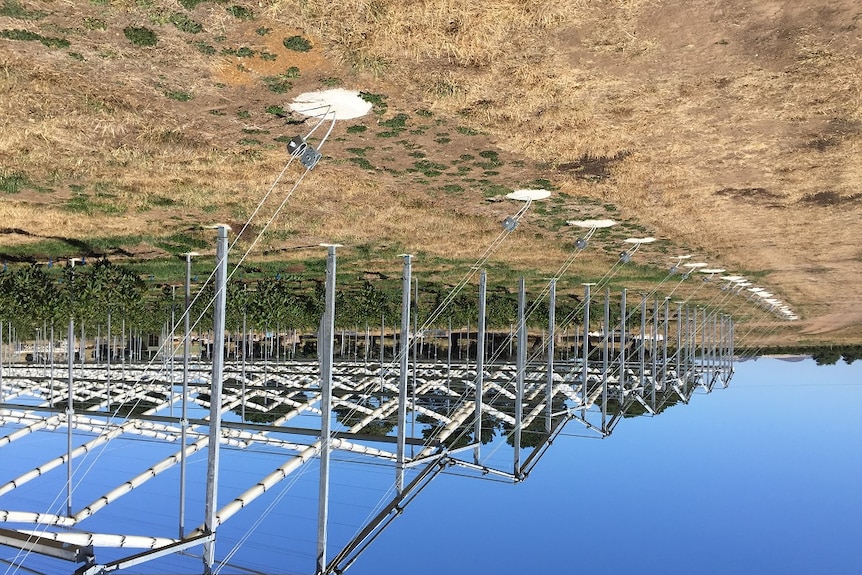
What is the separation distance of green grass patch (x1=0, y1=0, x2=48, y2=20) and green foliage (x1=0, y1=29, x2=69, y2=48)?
1.29 feet

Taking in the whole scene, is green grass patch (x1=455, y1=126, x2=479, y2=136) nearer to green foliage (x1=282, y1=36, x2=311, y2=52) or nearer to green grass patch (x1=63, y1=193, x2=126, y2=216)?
green foliage (x1=282, y1=36, x2=311, y2=52)

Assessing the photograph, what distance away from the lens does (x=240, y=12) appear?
1214 cm

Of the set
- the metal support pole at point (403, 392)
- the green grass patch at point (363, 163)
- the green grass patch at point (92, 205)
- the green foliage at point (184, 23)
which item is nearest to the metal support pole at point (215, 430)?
the metal support pole at point (403, 392)

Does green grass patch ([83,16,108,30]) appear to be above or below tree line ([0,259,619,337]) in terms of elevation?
above

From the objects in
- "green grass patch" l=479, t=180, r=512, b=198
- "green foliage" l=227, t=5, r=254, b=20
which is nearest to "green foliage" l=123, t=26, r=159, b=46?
"green foliage" l=227, t=5, r=254, b=20

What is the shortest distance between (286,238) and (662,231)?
1417cm

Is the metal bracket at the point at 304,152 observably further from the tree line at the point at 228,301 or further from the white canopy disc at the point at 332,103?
the tree line at the point at 228,301

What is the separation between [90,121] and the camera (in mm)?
16094

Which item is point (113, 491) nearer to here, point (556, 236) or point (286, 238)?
point (286, 238)

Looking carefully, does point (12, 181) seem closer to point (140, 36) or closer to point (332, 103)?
point (140, 36)

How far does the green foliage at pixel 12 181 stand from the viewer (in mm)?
20078

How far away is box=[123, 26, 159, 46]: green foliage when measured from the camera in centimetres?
1247

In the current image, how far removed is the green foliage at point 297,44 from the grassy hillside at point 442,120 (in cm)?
5

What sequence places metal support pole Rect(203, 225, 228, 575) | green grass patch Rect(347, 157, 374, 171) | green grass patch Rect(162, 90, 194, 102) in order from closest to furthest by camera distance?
metal support pole Rect(203, 225, 228, 575), green grass patch Rect(162, 90, 194, 102), green grass patch Rect(347, 157, 374, 171)
